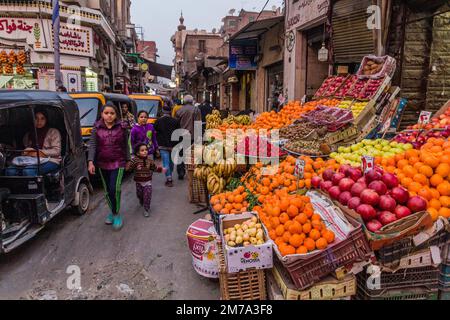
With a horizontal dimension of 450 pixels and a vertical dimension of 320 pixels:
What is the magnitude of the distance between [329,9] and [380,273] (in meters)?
8.35

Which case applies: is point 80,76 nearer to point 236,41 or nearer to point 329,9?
point 236,41

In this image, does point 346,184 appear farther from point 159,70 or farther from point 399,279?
point 159,70

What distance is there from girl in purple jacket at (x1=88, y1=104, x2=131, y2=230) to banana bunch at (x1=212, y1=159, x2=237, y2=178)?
1.50 meters

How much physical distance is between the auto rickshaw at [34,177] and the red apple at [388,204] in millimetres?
4080

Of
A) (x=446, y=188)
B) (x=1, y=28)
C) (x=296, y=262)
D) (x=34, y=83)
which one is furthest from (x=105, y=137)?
(x=1, y=28)

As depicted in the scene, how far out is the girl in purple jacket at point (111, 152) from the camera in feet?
16.5

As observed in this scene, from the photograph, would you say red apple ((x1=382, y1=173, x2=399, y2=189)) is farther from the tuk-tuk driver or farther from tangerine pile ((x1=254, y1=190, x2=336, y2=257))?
the tuk-tuk driver

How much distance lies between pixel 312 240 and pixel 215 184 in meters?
2.83

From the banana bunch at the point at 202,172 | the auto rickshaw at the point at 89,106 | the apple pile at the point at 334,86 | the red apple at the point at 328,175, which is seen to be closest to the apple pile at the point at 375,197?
the red apple at the point at 328,175

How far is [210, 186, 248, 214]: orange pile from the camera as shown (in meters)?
4.14

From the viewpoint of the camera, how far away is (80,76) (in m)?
15.6

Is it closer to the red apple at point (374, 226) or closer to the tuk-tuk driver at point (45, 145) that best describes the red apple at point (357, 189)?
the red apple at point (374, 226)

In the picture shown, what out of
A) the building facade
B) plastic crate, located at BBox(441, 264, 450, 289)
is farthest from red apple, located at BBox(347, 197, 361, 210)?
the building facade

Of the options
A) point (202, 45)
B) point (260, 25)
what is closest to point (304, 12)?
point (260, 25)
